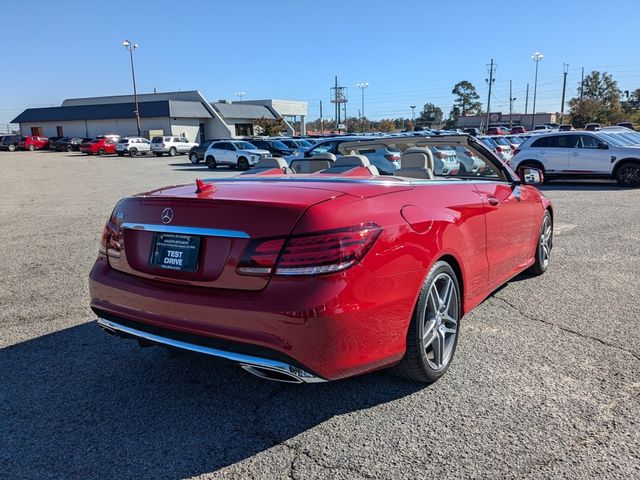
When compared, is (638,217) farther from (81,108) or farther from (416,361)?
(81,108)

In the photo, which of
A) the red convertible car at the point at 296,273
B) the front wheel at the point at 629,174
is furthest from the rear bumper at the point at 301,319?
the front wheel at the point at 629,174

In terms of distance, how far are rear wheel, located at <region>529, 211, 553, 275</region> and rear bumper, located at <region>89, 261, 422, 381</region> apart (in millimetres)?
3257

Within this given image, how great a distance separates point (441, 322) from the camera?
3.53m

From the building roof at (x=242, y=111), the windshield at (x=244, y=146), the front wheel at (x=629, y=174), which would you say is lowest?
the front wheel at (x=629, y=174)

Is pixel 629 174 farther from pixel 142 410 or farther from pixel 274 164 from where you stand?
pixel 142 410

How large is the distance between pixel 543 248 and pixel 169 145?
140 ft

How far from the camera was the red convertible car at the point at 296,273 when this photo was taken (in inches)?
106

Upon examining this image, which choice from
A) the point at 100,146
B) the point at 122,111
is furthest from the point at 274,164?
the point at 122,111

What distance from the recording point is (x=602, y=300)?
5121mm

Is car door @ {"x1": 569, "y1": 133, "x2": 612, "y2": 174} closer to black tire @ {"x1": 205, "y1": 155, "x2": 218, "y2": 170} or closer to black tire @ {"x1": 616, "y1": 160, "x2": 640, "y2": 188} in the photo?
black tire @ {"x1": 616, "y1": 160, "x2": 640, "y2": 188}

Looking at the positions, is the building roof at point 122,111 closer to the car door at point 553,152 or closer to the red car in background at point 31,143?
the red car in background at point 31,143

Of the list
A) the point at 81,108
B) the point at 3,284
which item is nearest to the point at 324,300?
the point at 3,284

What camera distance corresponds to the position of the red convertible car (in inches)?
106

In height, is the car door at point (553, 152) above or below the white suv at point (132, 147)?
above
